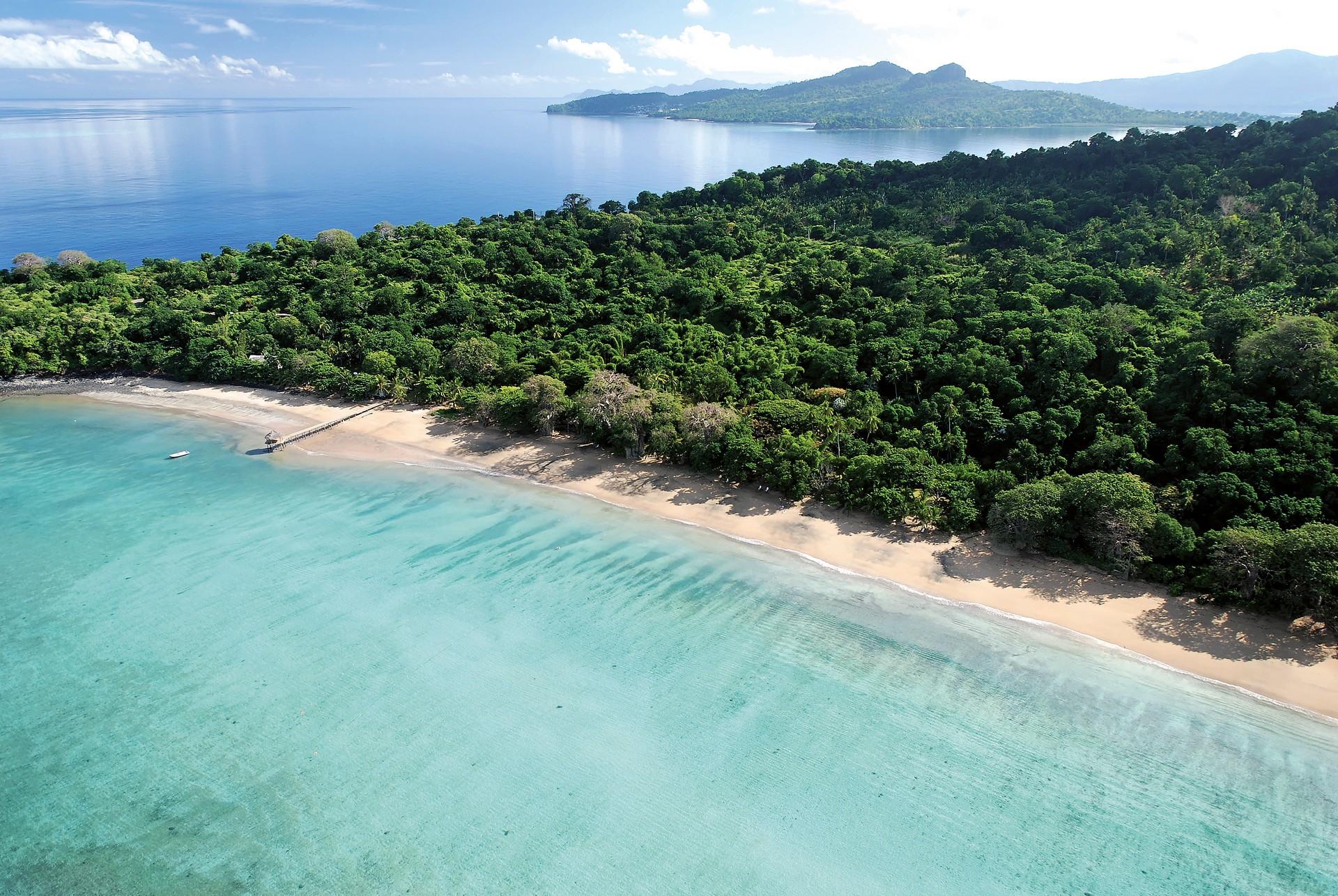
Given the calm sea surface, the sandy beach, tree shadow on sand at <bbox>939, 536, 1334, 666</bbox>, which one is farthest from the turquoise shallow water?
the calm sea surface

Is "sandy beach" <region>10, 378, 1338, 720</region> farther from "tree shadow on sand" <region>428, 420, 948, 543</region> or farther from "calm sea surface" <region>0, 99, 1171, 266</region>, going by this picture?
"calm sea surface" <region>0, 99, 1171, 266</region>

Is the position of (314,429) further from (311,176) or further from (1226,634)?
(311,176)

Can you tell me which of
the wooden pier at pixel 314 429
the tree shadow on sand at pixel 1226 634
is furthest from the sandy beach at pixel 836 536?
the wooden pier at pixel 314 429

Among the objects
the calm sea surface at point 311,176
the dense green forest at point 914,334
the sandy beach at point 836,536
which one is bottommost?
the sandy beach at point 836,536

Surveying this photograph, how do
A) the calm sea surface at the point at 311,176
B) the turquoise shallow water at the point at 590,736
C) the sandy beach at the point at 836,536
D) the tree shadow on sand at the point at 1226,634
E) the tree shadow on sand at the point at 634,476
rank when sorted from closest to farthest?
the turquoise shallow water at the point at 590,736
the tree shadow on sand at the point at 1226,634
the sandy beach at the point at 836,536
the tree shadow on sand at the point at 634,476
the calm sea surface at the point at 311,176

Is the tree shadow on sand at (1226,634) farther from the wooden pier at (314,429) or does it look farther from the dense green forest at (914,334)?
the wooden pier at (314,429)

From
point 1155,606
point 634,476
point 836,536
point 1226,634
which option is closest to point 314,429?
Answer: point 634,476

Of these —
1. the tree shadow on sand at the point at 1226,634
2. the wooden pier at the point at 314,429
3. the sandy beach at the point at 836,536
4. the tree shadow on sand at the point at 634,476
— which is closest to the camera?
the tree shadow on sand at the point at 1226,634
